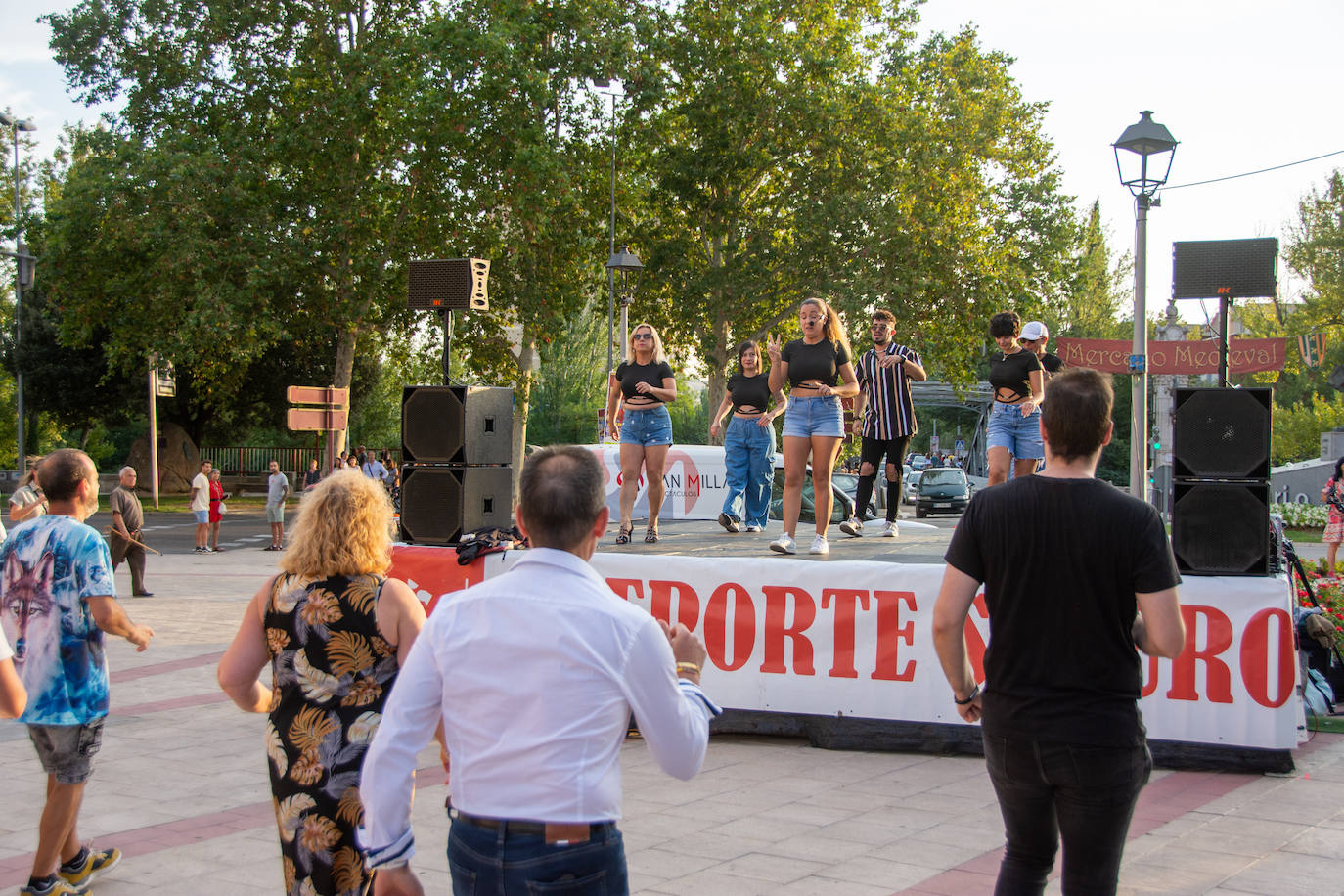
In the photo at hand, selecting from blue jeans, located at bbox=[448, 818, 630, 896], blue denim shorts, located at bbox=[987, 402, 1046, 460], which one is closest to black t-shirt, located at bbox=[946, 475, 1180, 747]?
blue jeans, located at bbox=[448, 818, 630, 896]

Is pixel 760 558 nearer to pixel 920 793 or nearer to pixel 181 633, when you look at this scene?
pixel 920 793

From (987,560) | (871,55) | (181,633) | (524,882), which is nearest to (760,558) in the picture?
(987,560)

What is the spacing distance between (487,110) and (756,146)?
7369mm

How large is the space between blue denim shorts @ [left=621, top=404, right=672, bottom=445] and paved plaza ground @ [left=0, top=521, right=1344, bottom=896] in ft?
9.41

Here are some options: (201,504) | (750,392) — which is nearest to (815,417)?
(750,392)

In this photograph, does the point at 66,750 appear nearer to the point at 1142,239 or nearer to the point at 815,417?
the point at 815,417

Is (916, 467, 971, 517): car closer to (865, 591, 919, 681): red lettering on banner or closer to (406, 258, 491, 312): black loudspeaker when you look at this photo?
(406, 258, 491, 312): black loudspeaker

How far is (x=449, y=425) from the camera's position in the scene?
317 inches

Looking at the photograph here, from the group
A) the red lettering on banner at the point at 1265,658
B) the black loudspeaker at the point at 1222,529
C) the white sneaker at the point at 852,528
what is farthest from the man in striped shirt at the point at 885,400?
the red lettering on banner at the point at 1265,658

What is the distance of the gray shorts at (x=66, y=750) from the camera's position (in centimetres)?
450

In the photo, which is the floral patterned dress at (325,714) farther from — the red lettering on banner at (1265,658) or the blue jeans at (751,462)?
the blue jeans at (751,462)

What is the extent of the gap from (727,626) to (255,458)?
4648 centimetres

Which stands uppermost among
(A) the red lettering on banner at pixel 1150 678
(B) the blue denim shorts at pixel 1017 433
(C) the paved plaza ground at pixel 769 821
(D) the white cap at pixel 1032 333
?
(D) the white cap at pixel 1032 333

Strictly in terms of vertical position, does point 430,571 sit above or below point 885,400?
below
